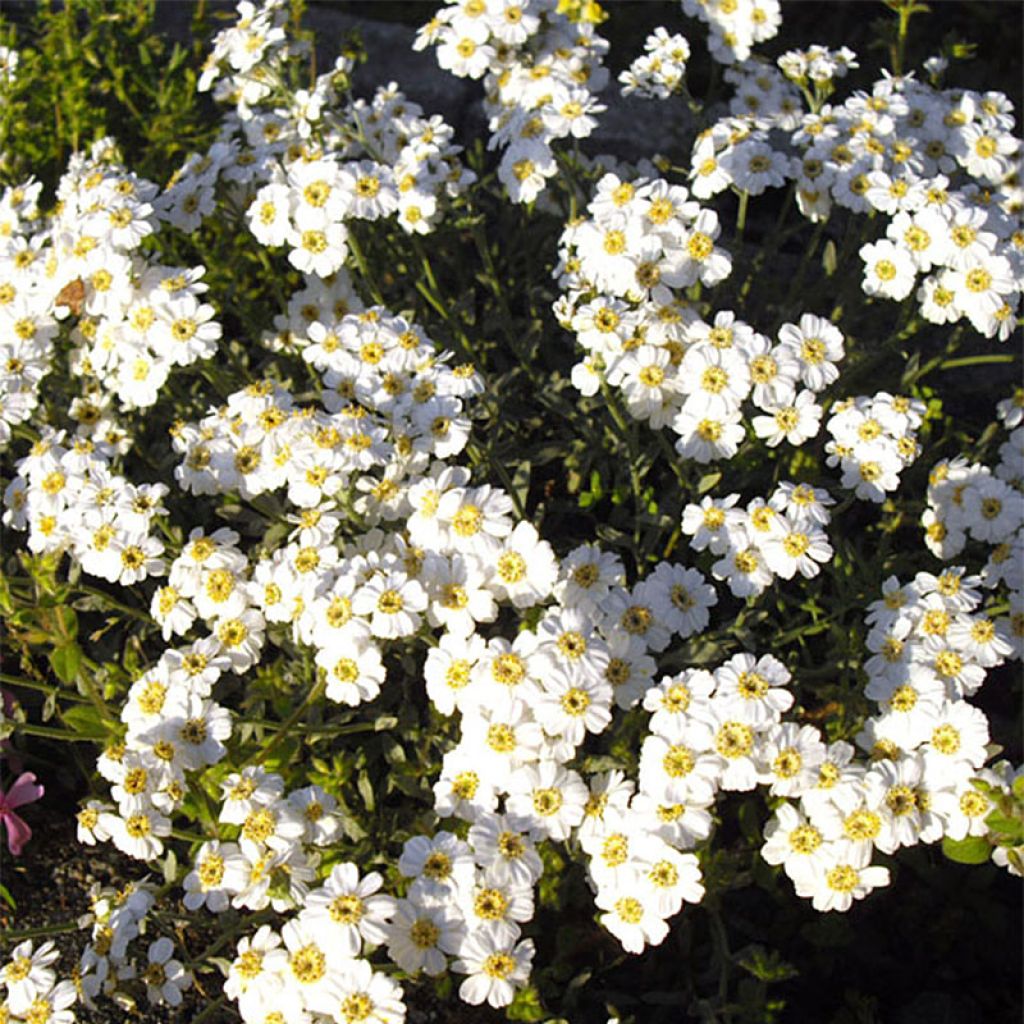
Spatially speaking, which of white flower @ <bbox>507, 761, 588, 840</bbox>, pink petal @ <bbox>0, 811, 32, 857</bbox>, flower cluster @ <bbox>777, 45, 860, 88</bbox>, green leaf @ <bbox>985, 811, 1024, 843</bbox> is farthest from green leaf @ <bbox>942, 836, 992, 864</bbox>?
flower cluster @ <bbox>777, 45, 860, 88</bbox>

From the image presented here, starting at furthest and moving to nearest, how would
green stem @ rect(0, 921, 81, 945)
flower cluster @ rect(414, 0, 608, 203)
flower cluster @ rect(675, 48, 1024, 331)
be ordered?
1. flower cluster @ rect(414, 0, 608, 203)
2. flower cluster @ rect(675, 48, 1024, 331)
3. green stem @ rect(0, 921, 81, 945)

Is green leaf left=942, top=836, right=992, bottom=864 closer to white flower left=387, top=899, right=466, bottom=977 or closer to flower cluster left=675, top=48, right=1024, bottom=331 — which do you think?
white flower left=387, top=899, right=466, bottom=977

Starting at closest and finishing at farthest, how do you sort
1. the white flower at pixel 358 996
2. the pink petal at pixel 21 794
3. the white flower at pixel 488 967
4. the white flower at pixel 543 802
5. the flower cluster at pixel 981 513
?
the white flower at pixel 358 996 → the white flower at pixel 488 967 → the white flower at pixel 543 802 → the pink petal at pixel 21 794 → the flower cluster at pixel 981 513

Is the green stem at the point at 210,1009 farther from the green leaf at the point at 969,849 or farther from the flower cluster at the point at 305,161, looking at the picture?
the flower cluster at the point at 305,161

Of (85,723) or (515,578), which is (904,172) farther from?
(85,723)

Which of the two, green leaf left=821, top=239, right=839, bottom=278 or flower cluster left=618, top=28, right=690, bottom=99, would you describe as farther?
flower cluster left=618, top=28, right=690, bottom=99

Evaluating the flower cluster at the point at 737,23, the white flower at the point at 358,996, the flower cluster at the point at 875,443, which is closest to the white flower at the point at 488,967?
the white flower at the point at 358,996

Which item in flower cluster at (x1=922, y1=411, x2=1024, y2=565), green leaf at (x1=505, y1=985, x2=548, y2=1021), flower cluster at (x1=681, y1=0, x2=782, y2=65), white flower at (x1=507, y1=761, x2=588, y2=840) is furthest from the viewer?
flower cluster at (x1=681, y1=0, x2=782, y2=65)
